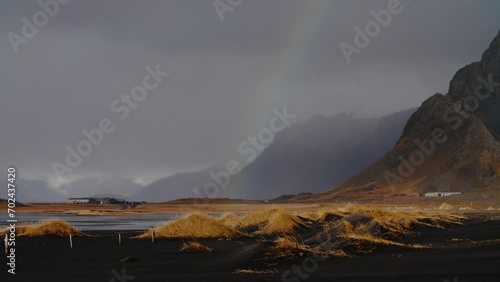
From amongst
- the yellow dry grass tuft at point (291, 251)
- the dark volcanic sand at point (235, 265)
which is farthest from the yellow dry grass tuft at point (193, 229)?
the yellow dry grass tuft at point (291, 251)

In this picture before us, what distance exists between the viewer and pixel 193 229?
45.7 meters

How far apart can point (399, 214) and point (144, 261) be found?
3440 centimetres

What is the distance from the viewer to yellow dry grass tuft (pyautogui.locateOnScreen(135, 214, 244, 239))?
147 feet

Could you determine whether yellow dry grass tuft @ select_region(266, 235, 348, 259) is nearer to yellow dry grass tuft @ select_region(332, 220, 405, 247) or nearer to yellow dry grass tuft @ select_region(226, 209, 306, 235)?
yellow dry grass tuft @ select_region(332, 220, 405, 247)

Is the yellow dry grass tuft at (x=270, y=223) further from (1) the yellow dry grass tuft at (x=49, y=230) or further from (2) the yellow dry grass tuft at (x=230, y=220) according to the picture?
(1) the yellow dry grass tuft at (x=49, y=230)

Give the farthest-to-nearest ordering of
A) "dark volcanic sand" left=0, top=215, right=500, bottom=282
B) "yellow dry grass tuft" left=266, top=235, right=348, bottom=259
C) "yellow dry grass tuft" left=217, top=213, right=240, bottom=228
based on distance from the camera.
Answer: "yellow dry grass tuft" left=217, top=213, right=240, bottom=228 → "yellow dry grass tuft" left=266, top=235, right=348, bottom=259 → "dark volcanic sand" left=0, top=215, right=500, bottom=282

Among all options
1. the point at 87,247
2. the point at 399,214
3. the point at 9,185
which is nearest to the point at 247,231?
the point at 399,214

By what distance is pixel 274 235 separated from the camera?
48.6 metres

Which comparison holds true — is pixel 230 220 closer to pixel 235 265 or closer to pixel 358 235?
pixel 358 235

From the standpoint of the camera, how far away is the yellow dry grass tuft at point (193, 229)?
147 ft

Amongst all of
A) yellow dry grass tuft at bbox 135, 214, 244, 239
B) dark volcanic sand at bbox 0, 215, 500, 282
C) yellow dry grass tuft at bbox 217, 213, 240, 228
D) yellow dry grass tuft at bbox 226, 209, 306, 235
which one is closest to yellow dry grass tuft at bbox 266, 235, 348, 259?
dark volcanic sand at bbox 0, 215, 500, 282

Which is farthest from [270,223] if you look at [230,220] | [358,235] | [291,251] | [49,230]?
[291,251]

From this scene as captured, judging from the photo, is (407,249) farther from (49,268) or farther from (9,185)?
(9,185)

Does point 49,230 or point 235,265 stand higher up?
point 49,230
